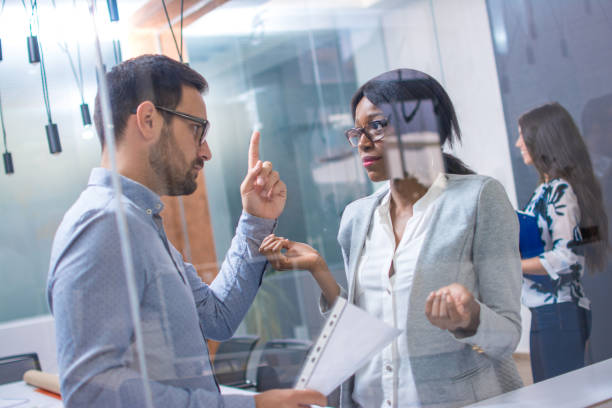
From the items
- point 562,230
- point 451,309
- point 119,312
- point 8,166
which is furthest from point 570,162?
point 8,166

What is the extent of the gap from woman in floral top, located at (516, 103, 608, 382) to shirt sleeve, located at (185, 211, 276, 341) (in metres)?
0.90

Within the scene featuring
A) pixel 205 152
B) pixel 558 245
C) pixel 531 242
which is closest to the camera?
pixel 205 152

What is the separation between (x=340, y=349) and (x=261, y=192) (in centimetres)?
43

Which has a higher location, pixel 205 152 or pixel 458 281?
pixel 205 152

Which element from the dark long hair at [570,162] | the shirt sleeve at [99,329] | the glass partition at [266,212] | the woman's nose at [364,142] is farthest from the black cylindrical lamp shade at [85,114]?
the dark long hair at [570,162]

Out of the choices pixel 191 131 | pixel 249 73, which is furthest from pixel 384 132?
pixel 249 73

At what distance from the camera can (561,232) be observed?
1970mm

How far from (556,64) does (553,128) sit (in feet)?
0.93

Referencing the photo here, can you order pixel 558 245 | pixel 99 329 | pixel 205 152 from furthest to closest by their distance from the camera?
pixel 558 245 < pixel 205 152 < pixel 99 329

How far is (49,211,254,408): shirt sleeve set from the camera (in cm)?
102

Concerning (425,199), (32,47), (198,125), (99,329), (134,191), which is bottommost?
(99,329)

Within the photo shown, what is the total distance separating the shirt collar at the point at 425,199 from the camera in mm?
1492

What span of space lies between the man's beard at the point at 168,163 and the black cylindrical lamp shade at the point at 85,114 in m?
0.26

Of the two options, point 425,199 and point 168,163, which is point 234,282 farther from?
point 425,199
